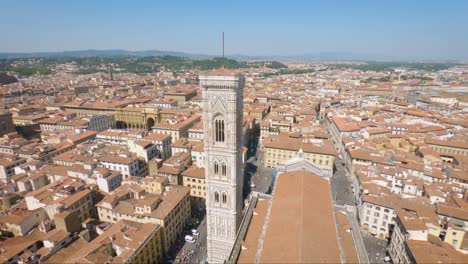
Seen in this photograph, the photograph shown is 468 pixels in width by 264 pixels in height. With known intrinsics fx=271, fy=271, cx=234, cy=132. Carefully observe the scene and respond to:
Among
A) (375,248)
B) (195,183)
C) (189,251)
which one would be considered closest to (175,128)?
(195,183)

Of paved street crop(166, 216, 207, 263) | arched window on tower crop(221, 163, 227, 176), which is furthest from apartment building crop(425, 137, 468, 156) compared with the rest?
arched window on tower crop(221, 163, 227, 176)

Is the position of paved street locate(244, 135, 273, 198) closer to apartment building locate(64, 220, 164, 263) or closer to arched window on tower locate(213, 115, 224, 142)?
apartment building locate(64, 220, 164, 263)

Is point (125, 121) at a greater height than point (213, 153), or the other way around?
point (213, 153)

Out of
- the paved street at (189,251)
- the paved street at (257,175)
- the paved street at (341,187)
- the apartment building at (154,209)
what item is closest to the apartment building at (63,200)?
the apartment building at (154,209)

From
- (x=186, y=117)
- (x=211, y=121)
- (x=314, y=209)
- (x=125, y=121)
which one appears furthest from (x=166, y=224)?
(x=125, y=121)

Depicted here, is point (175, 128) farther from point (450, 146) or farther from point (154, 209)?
point (450, 146)

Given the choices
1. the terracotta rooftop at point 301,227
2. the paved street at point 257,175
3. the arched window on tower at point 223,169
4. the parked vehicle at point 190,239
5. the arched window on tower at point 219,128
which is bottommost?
the parked vehicle at point 190,239

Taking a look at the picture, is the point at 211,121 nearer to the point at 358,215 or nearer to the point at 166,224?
the point at 166,224

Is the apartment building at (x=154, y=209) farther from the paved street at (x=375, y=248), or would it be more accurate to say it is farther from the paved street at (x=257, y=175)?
the paved street at (x=375, y=248)
